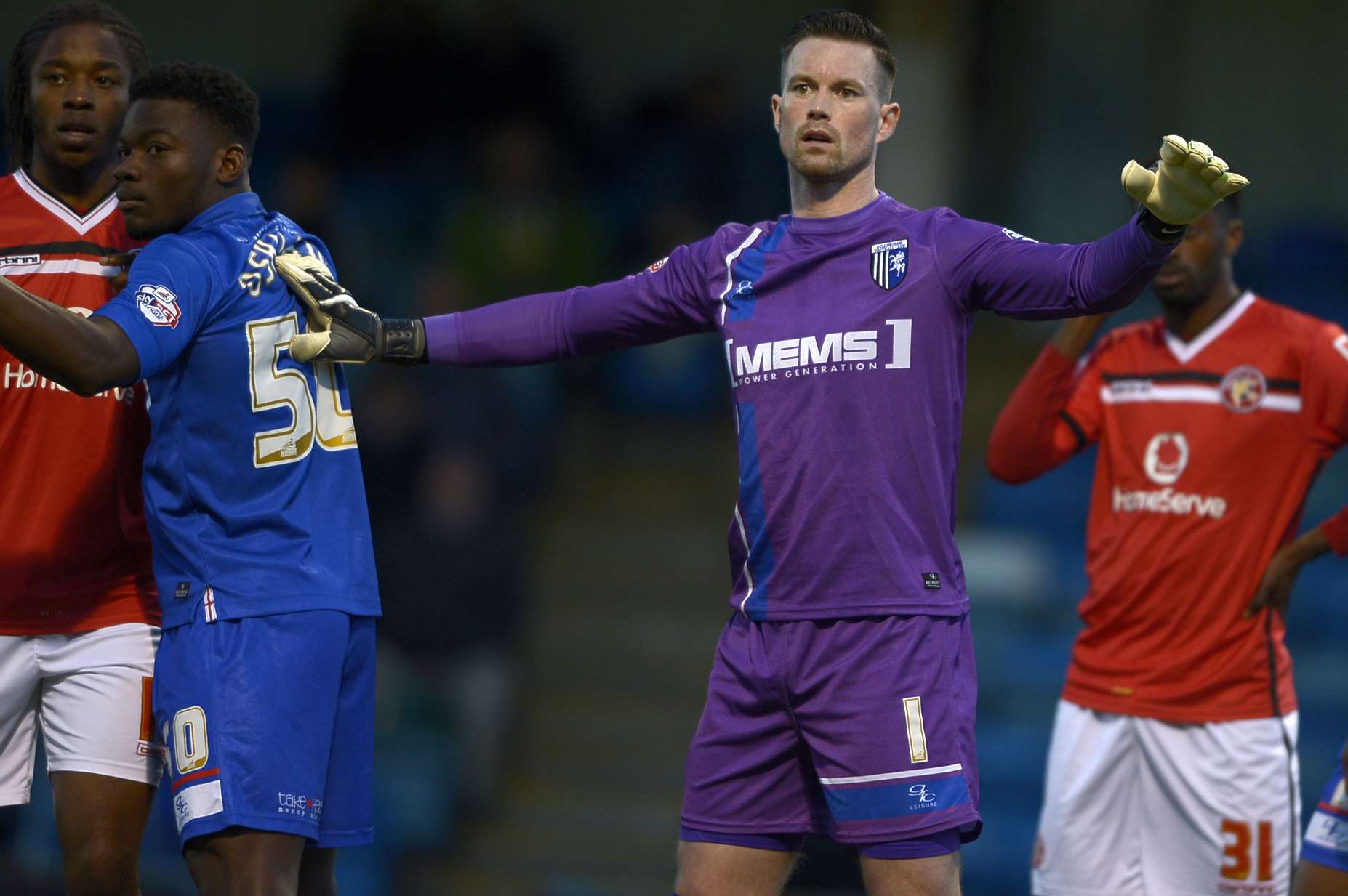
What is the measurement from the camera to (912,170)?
10.9 metres

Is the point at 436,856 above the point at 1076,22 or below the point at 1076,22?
below

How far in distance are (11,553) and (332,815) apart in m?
1.03

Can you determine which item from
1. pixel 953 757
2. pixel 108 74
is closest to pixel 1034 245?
pixel 953 757

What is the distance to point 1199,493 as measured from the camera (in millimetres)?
5059

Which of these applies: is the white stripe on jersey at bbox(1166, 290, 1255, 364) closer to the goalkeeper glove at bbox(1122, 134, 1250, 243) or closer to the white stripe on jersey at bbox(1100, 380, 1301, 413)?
the white stripe on jersey at bbox(1100, 380, 1301, 413)

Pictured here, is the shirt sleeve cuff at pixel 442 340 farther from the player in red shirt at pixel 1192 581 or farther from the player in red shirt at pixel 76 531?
the player in red shirt at pixel 1192 581

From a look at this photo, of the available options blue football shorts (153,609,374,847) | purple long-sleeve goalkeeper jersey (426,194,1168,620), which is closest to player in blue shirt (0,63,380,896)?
blue football shorts (153,609,374,847)

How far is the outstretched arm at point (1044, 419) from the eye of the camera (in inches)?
201

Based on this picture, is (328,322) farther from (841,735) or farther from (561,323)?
(841,735)

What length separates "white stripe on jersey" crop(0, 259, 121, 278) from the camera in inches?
166

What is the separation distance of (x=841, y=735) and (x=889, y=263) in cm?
104

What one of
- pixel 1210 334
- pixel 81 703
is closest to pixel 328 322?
pixel 81 703

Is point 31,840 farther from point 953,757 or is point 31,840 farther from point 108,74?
point 953,757

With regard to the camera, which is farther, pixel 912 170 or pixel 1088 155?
pixel 1088 155
